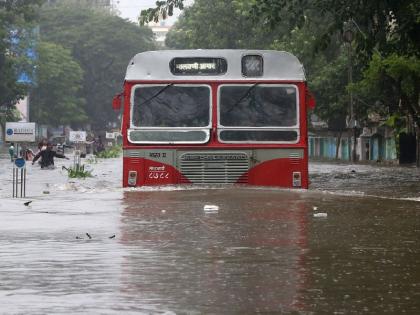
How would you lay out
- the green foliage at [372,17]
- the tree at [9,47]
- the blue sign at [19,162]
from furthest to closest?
the tree at [9,47] → the green foliage at [372,17] → the blue sign at [19,162]

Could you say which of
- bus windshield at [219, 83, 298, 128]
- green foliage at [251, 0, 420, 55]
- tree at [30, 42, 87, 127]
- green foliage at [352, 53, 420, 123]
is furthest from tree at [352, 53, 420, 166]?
tree at [30, 42, 87, 127]

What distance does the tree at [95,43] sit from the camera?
125688mm

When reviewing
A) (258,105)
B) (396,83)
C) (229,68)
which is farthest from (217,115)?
(396,83)

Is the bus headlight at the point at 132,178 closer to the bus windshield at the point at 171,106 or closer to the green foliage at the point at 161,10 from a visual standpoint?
the bus windshield at the point at 171,106

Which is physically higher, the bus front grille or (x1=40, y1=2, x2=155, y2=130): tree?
(x1=40, y1=2, x2=155, y2=130): tree

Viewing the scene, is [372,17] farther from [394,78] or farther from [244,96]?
[394,78]

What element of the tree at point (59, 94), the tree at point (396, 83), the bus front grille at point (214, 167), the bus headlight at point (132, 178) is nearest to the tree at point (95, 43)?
the tree at point (59, 94)

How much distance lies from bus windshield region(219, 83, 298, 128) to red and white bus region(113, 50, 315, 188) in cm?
2

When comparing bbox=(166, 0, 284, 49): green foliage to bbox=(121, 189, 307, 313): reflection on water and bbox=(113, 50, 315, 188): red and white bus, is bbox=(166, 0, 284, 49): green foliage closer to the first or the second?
bbox=(113, 50, 315, 188): red and white bus

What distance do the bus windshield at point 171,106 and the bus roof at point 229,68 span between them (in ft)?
0.57

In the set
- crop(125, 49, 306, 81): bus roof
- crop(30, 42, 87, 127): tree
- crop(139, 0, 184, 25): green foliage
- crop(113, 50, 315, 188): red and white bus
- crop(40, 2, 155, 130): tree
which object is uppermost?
crop(40, 2, 155, 130): tree

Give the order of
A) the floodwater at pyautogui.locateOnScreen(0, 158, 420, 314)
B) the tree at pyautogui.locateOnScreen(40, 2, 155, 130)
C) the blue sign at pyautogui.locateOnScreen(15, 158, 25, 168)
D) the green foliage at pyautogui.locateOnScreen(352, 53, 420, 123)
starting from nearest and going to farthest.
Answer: the floodwater at pyautogui.locateOnScreen(0, 158, 420, 314)
the blue sign at pyautogui.locateOnScreen(15, 158, 25, 168)
the green foliage at pyautogui.locateOnScreen(352, 53, 420, 123)
the tree at pyautogui.locateOnScreen(40, 2, 155, 130)

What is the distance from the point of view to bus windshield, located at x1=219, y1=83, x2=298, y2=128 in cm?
1955

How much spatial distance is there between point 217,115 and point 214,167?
97 cm
